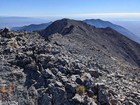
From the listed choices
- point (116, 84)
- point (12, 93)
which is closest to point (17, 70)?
point (12, 93)

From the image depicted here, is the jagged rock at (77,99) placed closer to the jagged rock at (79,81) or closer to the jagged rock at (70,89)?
the jagged rock at (70,89)

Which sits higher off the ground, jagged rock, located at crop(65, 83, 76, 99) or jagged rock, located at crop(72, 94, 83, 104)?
jagged rock, located at crop(65, 83, 76, 99)

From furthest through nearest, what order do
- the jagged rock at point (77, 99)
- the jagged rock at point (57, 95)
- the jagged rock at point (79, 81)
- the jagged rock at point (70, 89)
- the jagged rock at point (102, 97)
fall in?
the jagged rock at point (79, 81) → the jagged rock at point (102, 97) → the jagged rock at point (70, 89) → the jagged rock at point (57, 95) → the jagged rock at point (77, 99)

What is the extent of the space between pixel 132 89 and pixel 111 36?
66.6 meters

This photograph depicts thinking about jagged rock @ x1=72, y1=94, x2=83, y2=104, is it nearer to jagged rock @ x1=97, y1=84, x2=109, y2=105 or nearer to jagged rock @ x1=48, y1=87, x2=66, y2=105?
jagged rock @ x1=48, y1=87, x2=66, y2=105

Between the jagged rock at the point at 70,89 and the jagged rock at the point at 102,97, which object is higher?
the jagged rock at the point at 70,89

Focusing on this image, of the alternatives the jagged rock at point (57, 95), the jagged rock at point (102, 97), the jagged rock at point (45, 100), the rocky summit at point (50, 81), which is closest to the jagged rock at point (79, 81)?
the rocky summit at point (50, 81)

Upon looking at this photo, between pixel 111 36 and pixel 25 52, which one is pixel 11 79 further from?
pixel 111 36

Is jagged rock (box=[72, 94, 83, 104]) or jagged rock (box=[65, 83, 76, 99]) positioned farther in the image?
jagged rock (box=[65, 83, 76, 99])

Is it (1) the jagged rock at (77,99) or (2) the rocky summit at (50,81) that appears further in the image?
(2) the rocky summit at (50,81)

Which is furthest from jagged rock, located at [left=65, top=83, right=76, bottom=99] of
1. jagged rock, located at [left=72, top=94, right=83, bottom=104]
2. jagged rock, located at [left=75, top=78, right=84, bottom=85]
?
jagged rock, located at [left=75, top=78, right=84, bottom=85]

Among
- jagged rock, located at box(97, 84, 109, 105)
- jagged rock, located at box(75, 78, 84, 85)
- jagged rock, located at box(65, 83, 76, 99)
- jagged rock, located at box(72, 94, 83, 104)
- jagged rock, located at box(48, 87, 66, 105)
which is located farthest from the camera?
jagged rock, located at box(75, 78, 84, 85)

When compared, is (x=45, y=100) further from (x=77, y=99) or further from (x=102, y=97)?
(x=102, y=97)


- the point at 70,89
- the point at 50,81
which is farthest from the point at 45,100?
the point at 70,89
